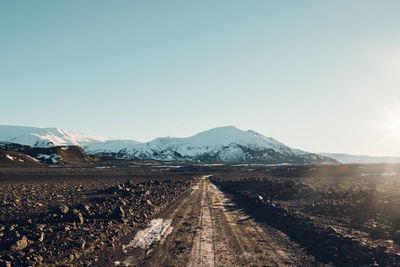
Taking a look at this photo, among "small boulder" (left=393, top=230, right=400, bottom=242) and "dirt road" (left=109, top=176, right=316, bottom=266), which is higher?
"small boulder" (left=393, top=230, right=400, bottom=242)

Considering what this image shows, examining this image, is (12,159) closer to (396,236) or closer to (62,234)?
(62,234)

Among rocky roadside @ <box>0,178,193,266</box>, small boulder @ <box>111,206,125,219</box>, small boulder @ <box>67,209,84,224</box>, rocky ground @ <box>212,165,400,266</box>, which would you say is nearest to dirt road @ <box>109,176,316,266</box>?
rocky roadside @ <box>0,178,193,266</box>

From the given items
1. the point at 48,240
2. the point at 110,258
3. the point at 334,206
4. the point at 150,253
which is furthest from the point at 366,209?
the point at 48,240

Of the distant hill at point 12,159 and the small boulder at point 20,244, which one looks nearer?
the small boulder at point 20,244

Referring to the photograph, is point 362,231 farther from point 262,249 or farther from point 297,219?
point 262,249

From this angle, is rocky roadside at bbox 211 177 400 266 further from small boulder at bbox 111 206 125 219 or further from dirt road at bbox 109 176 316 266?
small boulder at bbox 111 206 125 219

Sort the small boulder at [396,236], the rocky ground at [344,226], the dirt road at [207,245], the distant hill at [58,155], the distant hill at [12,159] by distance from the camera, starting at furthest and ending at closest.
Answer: the distant hill at [58,155] → the distant hill at [12,159] → the small boulder at [396,236] → the rocky ground at [344,226] → the dirt road at [207,245]

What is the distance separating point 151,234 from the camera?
41.8ft

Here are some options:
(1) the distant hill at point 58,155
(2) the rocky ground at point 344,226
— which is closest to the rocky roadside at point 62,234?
(2) the rocky ground at point 344,226

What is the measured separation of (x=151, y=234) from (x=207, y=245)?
332cm

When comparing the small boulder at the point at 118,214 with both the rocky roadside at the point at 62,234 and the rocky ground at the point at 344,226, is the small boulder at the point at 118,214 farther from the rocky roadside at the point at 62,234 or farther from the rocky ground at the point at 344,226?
the rocky ground at the point at 344,226

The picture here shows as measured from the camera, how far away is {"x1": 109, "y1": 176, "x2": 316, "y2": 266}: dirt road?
9344 millimetres

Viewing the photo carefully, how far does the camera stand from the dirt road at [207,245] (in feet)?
30.7

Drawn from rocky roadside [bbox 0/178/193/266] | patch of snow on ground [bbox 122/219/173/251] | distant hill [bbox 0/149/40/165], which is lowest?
distant hill [bbox 0/149/40/165]
